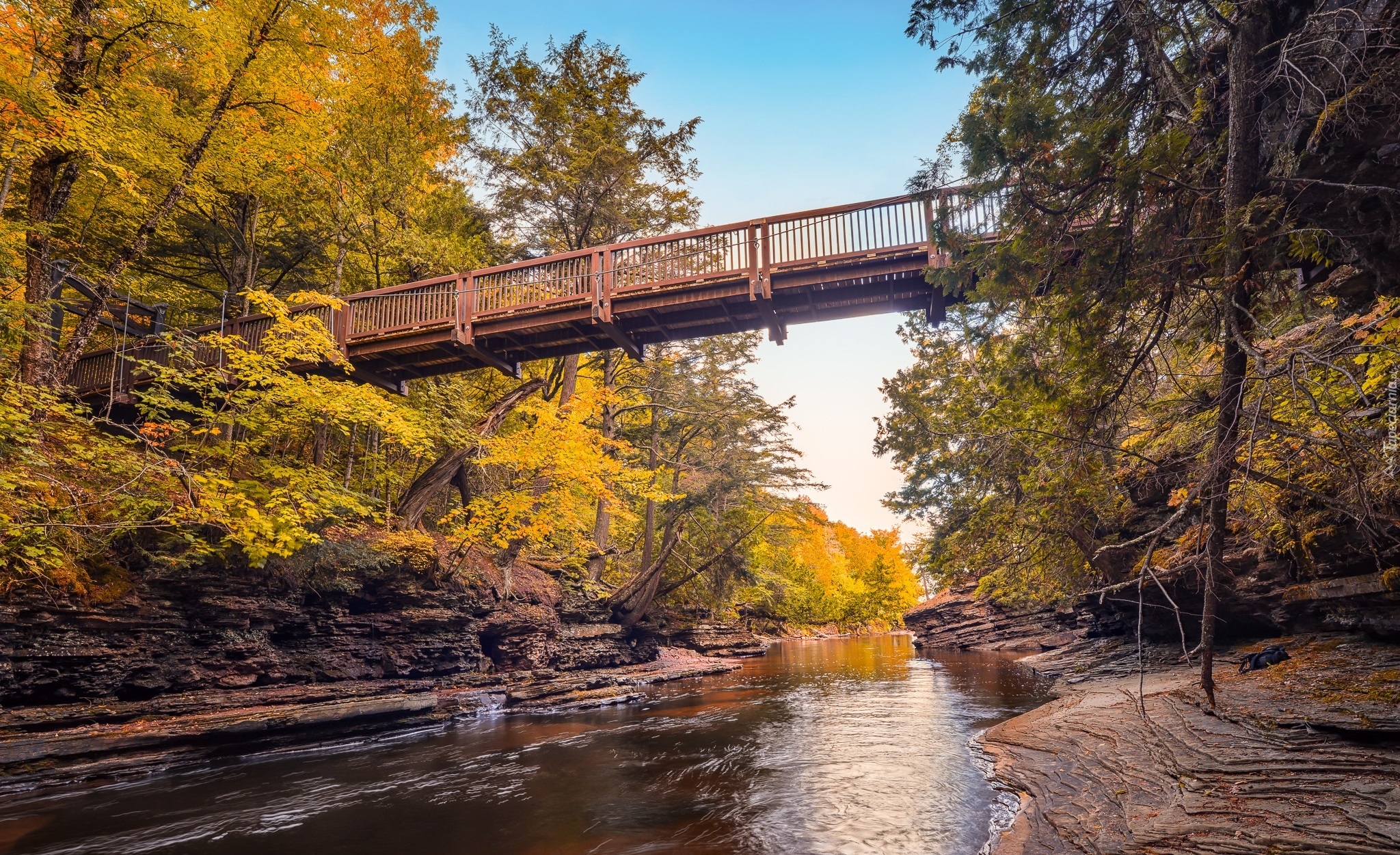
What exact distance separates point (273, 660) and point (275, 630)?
597 mm

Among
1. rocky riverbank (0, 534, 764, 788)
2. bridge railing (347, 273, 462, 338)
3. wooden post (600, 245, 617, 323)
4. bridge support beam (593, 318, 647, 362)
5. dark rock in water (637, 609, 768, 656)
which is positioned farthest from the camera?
dark rock in water (637, 609, 768, 656)

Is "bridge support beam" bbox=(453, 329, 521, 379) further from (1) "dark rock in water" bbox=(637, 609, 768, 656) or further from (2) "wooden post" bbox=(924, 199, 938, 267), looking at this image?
(1) "dark rock in water" bbox=(637, 609, 768, 656)

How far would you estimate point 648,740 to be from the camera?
10859 millimetres

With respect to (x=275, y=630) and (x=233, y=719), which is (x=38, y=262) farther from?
(x=233, y=719)

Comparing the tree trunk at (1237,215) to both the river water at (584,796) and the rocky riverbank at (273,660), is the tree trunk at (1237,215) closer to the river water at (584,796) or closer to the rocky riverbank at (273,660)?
Result: the river water at (584,796)

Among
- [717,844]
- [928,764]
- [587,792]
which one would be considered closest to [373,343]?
[587,792]

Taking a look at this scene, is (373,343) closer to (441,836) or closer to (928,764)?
(441,836)

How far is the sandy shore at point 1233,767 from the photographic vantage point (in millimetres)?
4277

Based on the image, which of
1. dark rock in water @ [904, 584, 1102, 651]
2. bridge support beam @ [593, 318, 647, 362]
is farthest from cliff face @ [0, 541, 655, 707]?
dark rock in water @ [904, 584, 1102, 651]

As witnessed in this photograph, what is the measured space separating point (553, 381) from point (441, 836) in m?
17.4

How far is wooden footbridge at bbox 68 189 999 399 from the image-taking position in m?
11.3

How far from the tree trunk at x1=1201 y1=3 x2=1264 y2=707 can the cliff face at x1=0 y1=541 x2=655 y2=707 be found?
47.4ft

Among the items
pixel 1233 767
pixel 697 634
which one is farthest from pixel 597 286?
pixel 697 634

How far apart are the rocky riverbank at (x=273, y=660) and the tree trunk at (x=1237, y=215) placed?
1359 centimetres
